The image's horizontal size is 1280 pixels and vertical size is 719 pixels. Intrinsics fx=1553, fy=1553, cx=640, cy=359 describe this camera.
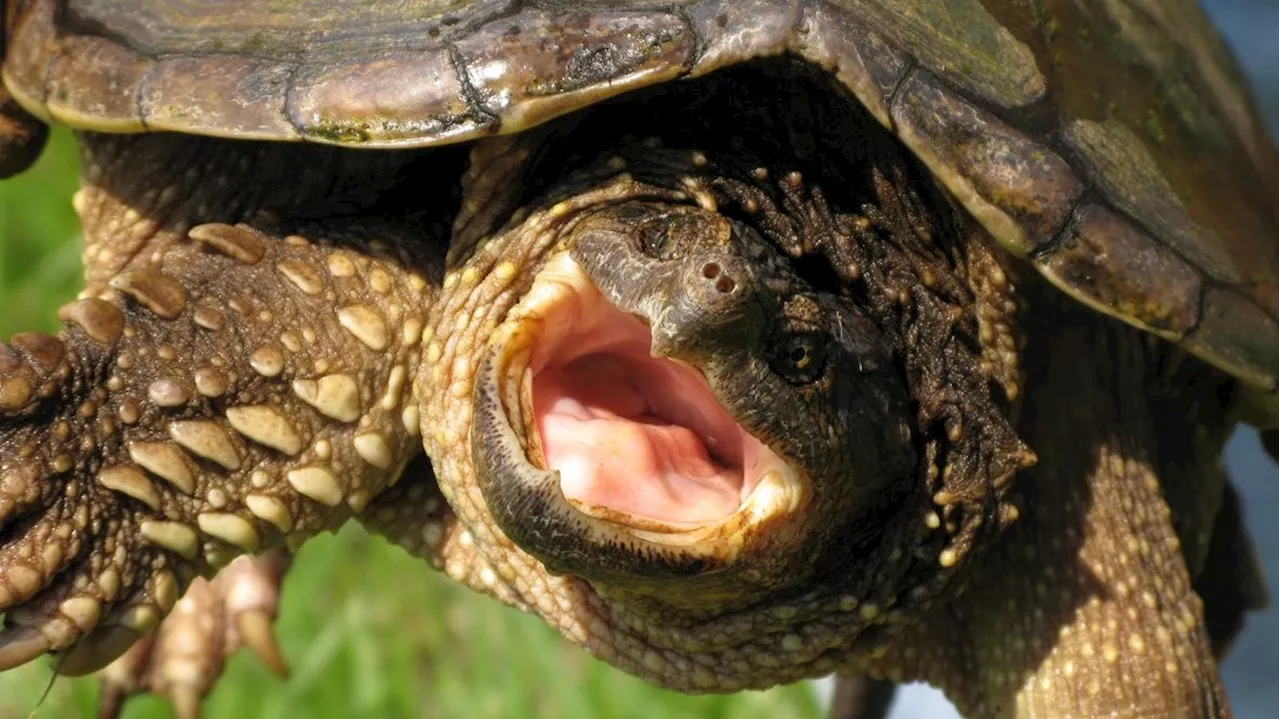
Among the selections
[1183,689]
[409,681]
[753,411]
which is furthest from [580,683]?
[753,411]

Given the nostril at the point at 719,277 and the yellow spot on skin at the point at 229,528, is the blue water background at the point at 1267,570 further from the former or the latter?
the nostril at the point at 719,277

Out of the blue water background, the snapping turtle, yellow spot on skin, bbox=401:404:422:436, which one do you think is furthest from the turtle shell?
the blue water background

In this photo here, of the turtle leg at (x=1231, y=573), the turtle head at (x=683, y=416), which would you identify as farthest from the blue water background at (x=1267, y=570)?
the turtle head at (x=683, y=416)

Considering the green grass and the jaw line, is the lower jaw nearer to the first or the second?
the jaw line

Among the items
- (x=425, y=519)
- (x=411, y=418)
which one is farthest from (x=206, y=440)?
(x=425, y=519)

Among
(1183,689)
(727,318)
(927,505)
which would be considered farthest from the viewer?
(1183,689)

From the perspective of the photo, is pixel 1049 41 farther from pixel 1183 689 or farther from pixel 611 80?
pixel 1183 689
